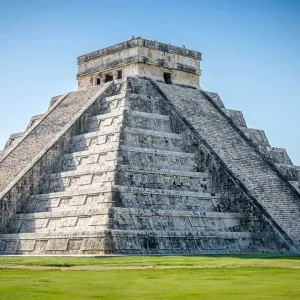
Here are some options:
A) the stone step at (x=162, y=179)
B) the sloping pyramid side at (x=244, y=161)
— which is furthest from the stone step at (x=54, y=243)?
the sloping pyramid side at (x=244, y=161)

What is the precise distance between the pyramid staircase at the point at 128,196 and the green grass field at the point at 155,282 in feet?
17.8

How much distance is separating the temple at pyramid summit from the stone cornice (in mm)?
66

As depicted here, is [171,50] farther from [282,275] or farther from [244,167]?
[282,275]

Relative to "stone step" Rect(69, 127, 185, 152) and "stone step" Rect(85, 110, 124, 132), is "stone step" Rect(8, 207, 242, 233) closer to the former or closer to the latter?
"stone step" Rect(69, 127, 185, 152)

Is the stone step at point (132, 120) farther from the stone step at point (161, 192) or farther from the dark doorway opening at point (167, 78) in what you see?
the dark doorway opening at point (167, 78)

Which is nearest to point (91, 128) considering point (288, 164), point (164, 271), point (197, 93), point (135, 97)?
point (135, 97)

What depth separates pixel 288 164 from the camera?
30750 millimetres

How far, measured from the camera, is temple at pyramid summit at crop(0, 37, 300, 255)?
22.3m

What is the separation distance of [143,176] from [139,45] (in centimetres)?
864

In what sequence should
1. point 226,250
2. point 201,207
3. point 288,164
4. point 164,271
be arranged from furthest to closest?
point 288,164 → point 201,207 → point 226,250 → point 164,271

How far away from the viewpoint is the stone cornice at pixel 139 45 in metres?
30.7

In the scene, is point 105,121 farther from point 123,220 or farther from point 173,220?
point 123,220

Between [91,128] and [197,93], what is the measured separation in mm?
6882

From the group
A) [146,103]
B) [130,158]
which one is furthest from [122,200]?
[146,103]
